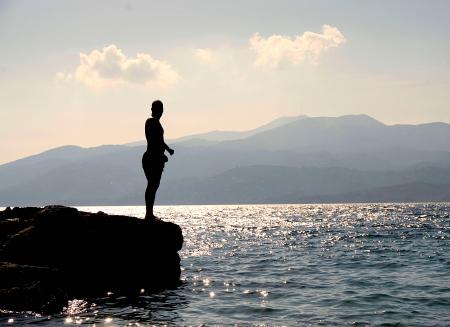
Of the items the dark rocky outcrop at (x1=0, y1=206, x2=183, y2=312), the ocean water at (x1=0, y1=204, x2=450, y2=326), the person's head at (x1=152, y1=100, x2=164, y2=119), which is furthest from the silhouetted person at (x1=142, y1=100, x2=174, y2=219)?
the ocean water at (x1=0, y1=204, x2=450, y2=326)

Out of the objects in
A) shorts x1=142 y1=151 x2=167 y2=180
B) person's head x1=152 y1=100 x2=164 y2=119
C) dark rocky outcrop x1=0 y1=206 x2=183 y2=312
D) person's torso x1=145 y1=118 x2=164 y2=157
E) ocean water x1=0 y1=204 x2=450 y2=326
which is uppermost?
person's head x1=152 y1=100 x2=164 y2=119

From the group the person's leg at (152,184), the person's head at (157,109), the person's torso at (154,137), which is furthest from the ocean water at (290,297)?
the person's head at (157,109)

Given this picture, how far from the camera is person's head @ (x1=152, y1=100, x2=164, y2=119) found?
18.6 metres

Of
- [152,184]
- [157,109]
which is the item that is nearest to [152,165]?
[152,184]

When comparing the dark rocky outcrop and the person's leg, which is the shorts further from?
the dark rocky outcrop

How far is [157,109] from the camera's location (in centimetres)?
1859

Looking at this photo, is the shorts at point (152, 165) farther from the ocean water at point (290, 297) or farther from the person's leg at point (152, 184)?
the ocean water at point (290, 297)

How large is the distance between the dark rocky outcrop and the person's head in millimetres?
4201

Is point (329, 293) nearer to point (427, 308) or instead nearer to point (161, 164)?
point (427, 308)

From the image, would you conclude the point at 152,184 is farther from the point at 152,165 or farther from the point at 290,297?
Answer: the point at 290,297

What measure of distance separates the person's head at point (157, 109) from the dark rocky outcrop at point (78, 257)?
165 inches

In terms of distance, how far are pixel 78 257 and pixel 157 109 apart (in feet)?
20.8

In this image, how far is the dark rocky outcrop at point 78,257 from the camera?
13.4m

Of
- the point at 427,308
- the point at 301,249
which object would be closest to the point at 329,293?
the point at 427,308
